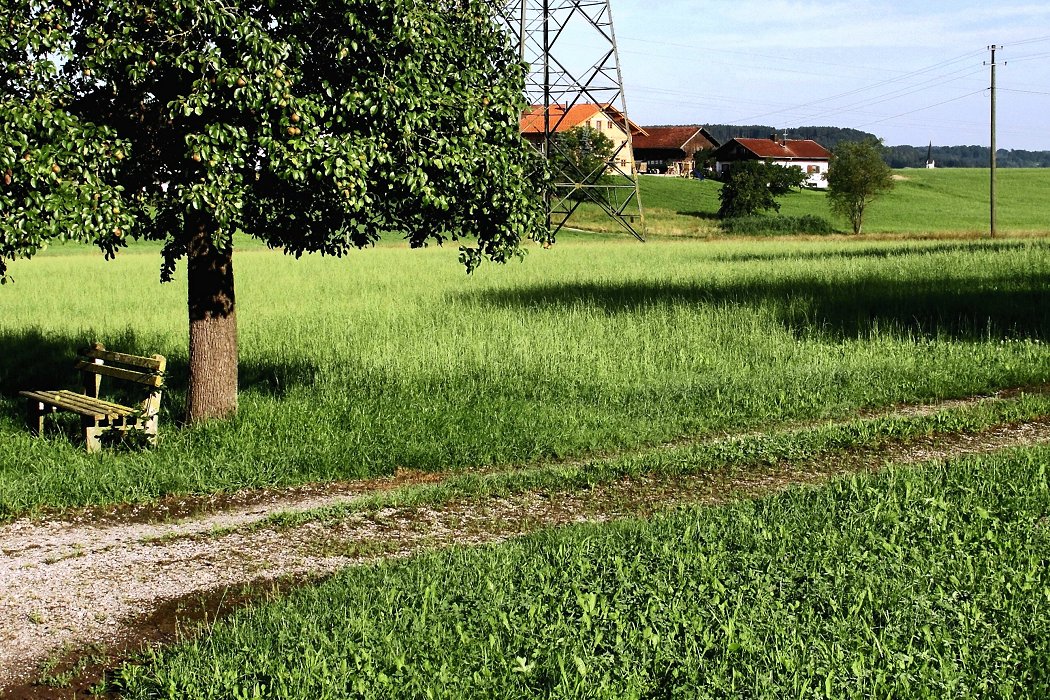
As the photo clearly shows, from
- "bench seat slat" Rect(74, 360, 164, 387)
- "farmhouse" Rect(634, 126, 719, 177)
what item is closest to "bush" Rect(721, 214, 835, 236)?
"bench seat slat" Rect(74, 360, 164, 387)

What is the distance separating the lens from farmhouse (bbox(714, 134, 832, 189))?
146625mm

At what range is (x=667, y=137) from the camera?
14988cm

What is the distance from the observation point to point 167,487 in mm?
9453

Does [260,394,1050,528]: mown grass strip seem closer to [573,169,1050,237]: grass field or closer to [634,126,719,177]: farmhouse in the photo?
[573,169,1050,237]: grass field

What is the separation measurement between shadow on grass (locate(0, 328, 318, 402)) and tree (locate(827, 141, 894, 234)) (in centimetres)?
7027

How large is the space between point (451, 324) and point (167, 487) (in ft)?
38.0

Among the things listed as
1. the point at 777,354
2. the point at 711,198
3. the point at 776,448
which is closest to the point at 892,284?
the point at 777,354

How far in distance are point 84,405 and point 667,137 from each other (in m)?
145

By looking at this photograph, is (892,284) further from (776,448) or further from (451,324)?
(776,448)

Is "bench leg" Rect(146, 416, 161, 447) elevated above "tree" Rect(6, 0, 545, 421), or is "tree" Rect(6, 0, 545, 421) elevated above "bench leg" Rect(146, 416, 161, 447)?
"tree" Rect(6, 0, 545, 421)

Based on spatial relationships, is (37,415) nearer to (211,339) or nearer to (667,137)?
(211,339)

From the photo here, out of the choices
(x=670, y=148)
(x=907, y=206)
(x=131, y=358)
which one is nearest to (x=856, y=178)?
(x=907, y=206)

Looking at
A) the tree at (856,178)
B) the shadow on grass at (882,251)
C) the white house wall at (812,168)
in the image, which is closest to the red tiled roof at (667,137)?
the white house wall at (812,168)

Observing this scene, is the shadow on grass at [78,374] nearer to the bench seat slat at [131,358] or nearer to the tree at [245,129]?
the bench seat slat at [131,358]
